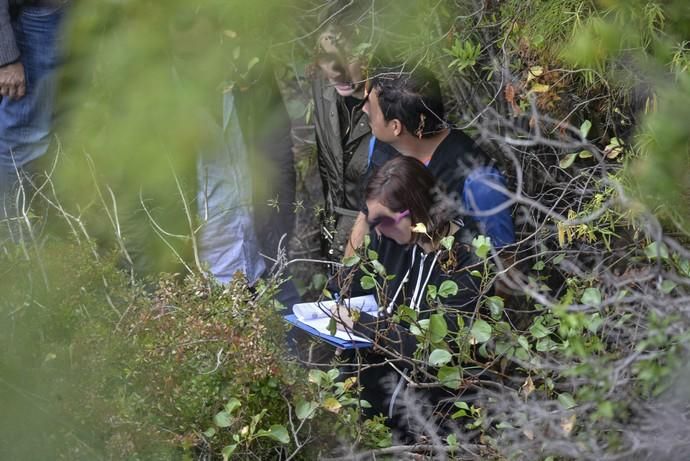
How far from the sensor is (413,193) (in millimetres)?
3438

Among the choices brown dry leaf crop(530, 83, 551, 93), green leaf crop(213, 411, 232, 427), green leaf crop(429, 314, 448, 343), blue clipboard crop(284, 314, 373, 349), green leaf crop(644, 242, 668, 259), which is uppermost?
green leaf crop(644, 242, 668, 259)

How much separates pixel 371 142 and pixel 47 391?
6.90ft

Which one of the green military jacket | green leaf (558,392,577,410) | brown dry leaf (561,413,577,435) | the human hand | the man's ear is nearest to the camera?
brown dry leaf (561,413,577,435)

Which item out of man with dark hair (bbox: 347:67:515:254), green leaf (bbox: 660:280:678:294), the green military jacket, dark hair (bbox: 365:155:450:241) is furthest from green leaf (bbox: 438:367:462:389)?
the green military jacket

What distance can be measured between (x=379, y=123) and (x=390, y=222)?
0.55 m

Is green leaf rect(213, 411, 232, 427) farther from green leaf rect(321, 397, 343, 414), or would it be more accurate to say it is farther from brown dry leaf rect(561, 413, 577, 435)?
brown dry leaf rect(561, 413, 577, 435)

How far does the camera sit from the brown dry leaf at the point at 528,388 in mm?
2610

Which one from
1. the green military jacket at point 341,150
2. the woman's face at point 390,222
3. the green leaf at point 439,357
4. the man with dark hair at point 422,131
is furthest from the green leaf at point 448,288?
the green military jacket at point 341,150

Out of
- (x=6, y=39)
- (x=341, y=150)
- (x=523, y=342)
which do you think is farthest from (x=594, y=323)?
(x=341, y=150)

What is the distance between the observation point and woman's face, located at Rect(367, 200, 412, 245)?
11.4 ft

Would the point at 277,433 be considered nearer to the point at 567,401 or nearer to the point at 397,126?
the point at 567,401

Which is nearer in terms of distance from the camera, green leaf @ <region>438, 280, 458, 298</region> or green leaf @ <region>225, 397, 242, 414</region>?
green leaf @ <region>225, 397, 242, 414</region>

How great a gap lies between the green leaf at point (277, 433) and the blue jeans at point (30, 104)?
87 centimetres

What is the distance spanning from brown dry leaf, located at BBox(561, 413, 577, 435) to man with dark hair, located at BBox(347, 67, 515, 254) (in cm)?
150
